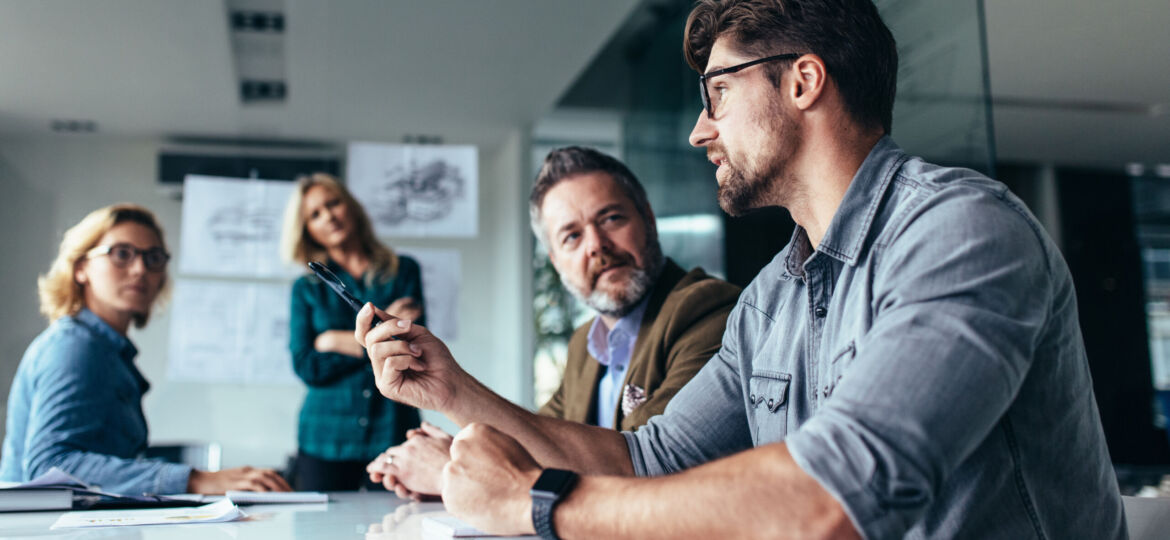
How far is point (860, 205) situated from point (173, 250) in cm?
322

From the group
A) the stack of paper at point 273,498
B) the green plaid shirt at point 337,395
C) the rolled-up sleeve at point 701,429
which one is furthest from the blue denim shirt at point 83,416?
the rolled-up sleeve at point 701,429

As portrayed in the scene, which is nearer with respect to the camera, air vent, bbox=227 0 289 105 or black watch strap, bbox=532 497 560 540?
black watch strap, bbox=532 497 560 540

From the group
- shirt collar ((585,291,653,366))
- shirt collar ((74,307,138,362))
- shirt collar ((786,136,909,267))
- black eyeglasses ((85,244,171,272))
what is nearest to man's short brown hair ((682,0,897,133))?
shirt collar ((786,136,909,267))

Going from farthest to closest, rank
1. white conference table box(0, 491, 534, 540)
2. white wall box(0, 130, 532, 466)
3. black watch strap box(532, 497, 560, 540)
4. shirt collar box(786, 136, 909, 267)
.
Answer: white wall box(0, 130, 532, 466)
white conference table box(0, 491, 534, 540)
shirt collar box(786, 136, 909, 267)
black watch strap box(532, 497, 560, 540)

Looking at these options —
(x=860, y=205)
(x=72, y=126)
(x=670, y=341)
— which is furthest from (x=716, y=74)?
(x=72, y=126)

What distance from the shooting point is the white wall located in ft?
11.3

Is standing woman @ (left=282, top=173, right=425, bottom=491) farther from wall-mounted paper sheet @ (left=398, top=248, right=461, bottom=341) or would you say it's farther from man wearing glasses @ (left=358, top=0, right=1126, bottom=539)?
man wearing glasses @ (left=358, top=0, right=1126, bottom=539)

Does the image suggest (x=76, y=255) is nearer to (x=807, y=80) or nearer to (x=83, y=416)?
(x=83, y=416)

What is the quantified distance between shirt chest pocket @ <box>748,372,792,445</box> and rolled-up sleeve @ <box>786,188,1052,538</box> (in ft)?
1.18

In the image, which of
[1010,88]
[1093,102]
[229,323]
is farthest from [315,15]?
[1093,102]

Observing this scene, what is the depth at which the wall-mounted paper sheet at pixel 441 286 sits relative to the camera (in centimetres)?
367

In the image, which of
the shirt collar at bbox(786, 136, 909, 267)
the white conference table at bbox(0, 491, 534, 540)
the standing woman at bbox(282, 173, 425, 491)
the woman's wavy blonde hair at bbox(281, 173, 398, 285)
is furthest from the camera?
the woman's wavy blonde hair at bbox(281, 173, 398, 285)

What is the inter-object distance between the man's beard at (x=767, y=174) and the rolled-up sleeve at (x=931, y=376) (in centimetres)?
38

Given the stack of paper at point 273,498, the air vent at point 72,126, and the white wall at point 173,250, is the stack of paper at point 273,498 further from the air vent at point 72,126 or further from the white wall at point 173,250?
the air vent at point 72,126
